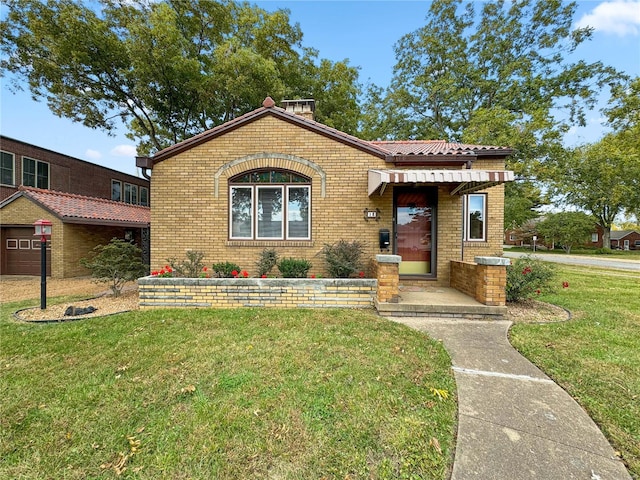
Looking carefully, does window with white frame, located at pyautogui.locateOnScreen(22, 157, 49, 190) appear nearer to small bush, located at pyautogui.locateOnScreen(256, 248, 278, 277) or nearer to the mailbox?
small bush, located at pyautogui.locateOnScreen(256, 248, 278, 277)

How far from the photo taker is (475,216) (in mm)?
9219

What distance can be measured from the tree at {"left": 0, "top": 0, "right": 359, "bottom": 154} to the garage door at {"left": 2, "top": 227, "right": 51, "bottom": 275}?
8.68 metres

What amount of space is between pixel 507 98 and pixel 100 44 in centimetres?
2873

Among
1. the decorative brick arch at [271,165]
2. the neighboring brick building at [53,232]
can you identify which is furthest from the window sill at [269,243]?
the neighboring brick building at [53,232]

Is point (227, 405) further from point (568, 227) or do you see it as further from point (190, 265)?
point (568, 227)

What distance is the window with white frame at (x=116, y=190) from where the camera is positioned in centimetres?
2216

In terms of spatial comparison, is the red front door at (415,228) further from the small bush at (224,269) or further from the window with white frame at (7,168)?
the window with white frame at (7,168)

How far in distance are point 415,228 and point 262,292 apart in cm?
506

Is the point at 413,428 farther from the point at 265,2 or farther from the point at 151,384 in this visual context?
the point at 265,2

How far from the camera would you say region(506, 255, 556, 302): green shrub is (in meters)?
6.92

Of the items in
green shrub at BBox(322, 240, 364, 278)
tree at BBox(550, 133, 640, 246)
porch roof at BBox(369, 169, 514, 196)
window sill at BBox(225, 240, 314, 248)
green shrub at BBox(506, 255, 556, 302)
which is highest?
tree at BBox(550, 133, 640, 246)

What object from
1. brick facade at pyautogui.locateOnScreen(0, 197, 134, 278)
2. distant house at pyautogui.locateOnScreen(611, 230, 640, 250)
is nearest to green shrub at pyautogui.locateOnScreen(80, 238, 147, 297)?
brick facade at pyautogui.locateOnScreen(0, 197, 134, 278)

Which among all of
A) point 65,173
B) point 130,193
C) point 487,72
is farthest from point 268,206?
point 487,72

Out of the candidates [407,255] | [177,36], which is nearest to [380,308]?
[407,255]
